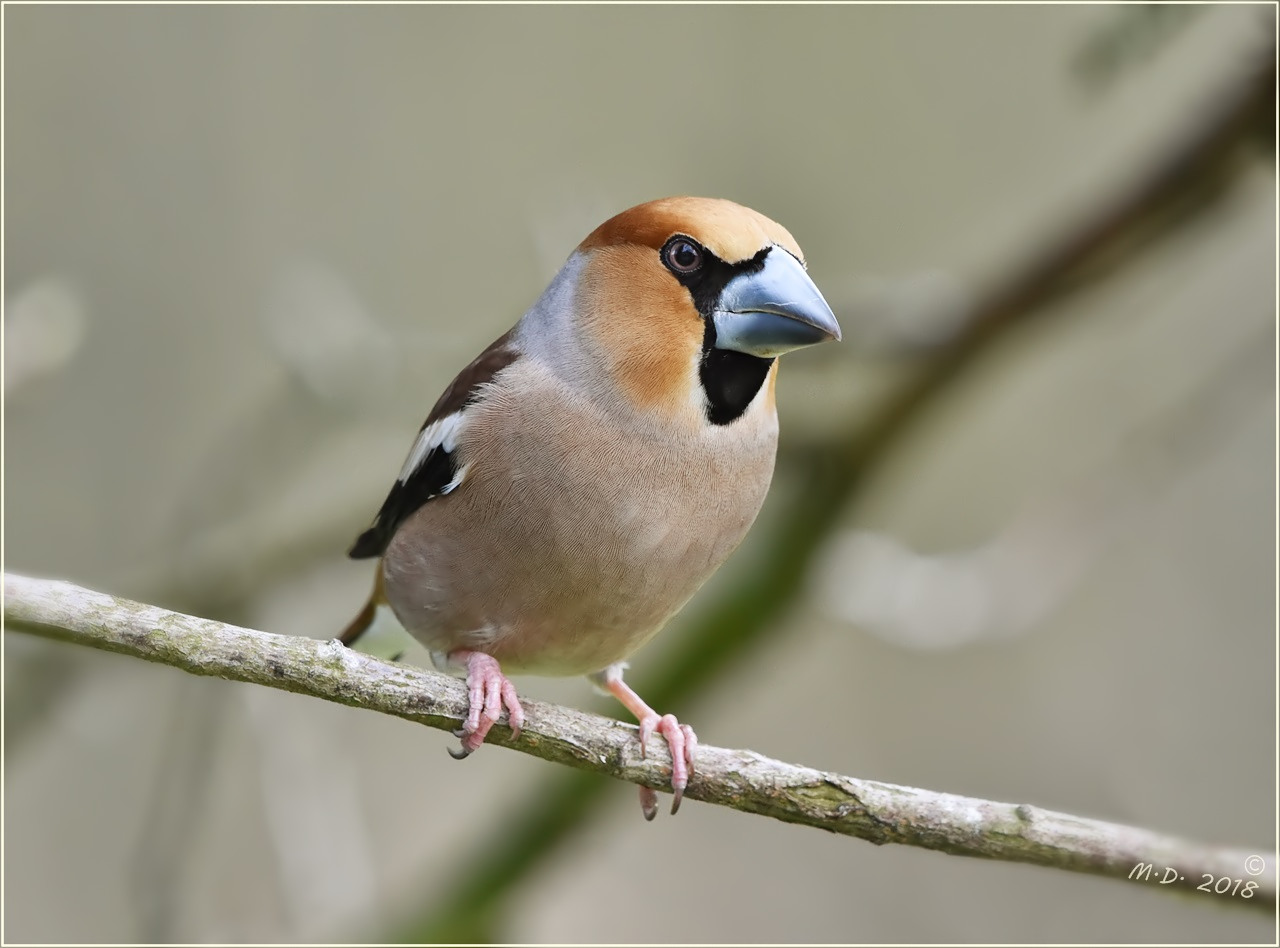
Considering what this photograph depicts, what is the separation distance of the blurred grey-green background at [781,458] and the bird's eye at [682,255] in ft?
5.91

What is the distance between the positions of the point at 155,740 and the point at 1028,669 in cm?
446

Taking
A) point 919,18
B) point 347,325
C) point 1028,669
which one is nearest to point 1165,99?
point 919,18

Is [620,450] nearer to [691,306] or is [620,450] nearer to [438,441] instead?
[691,306]

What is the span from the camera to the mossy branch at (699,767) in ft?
7.73

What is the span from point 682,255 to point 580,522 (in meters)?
0.71

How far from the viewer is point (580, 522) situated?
3.00 m

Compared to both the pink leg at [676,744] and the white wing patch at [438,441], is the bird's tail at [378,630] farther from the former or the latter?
the pink leg at [676,744]

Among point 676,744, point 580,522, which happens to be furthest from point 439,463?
point 676,744

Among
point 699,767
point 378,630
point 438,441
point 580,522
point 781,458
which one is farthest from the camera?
point 781,458

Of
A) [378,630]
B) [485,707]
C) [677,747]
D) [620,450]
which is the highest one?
[620,450]

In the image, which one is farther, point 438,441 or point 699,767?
point 438,441

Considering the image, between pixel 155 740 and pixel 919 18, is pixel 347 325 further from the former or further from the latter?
pixel 919 18

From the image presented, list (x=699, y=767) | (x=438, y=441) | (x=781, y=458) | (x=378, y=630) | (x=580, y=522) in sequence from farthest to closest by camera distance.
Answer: (x=781, y=458), (x=378, y=630), (x=438, y=441), (x=580, y=522), (x=699, y=767)

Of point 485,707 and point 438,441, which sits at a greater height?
point 438,441
